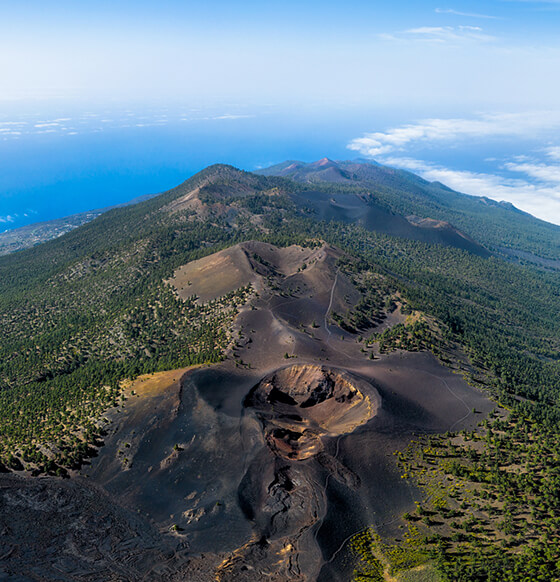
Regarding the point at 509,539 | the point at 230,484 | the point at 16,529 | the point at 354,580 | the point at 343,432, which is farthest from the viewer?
the point at 343,432

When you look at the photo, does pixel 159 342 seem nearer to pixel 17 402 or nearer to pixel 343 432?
pixel 17 402

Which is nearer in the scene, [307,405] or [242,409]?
[242,409]

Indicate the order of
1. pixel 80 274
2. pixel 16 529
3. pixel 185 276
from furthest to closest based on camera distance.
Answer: pixel 80 274 < pixel 185 276 < pixel 16 529

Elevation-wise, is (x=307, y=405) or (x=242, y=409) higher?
(x=242, y=409)

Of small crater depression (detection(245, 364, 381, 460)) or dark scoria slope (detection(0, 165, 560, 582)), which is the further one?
small crater depression (detection(245, 364, 381, 460))

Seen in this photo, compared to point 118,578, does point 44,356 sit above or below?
below

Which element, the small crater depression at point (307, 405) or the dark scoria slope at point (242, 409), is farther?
the small crater depression at point (307, 405)

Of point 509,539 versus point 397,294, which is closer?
point 509,539

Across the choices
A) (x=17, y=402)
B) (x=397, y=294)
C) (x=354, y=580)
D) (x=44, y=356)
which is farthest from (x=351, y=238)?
(x=354, y=580)
